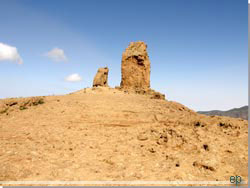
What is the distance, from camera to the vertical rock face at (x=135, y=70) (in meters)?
22.4

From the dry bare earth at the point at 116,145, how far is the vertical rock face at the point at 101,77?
1306 cm

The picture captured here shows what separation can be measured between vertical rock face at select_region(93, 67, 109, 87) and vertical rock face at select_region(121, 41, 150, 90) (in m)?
4.72

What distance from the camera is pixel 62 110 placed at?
1320 centimetres

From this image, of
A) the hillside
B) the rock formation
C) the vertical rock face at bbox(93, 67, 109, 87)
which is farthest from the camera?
the vertical rock face at bbox(93, 67, 109, 87)

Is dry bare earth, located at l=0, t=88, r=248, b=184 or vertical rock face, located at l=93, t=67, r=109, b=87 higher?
vertical rock face, located at l=93, t=67, r=109, b=87

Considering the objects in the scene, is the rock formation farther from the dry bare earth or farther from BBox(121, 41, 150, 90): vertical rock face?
the dry bare earth

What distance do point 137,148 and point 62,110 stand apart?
7.04m

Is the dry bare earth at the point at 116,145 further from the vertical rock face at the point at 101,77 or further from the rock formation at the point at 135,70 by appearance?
the vertical rock face at the point at 101,77

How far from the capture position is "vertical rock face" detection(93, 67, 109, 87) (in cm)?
2652

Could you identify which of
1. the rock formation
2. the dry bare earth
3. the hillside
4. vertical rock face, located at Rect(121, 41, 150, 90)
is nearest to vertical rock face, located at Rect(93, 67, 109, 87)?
the rock formation

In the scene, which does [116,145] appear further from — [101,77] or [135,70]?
[101,77]

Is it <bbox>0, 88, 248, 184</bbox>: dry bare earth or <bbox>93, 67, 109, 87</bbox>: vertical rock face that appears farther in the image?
<bbox>93, 67, 109, 87</bbox>: vertical rock face

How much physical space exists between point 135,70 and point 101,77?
6192 mm

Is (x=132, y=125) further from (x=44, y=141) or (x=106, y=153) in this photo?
(x=44, y=141)
